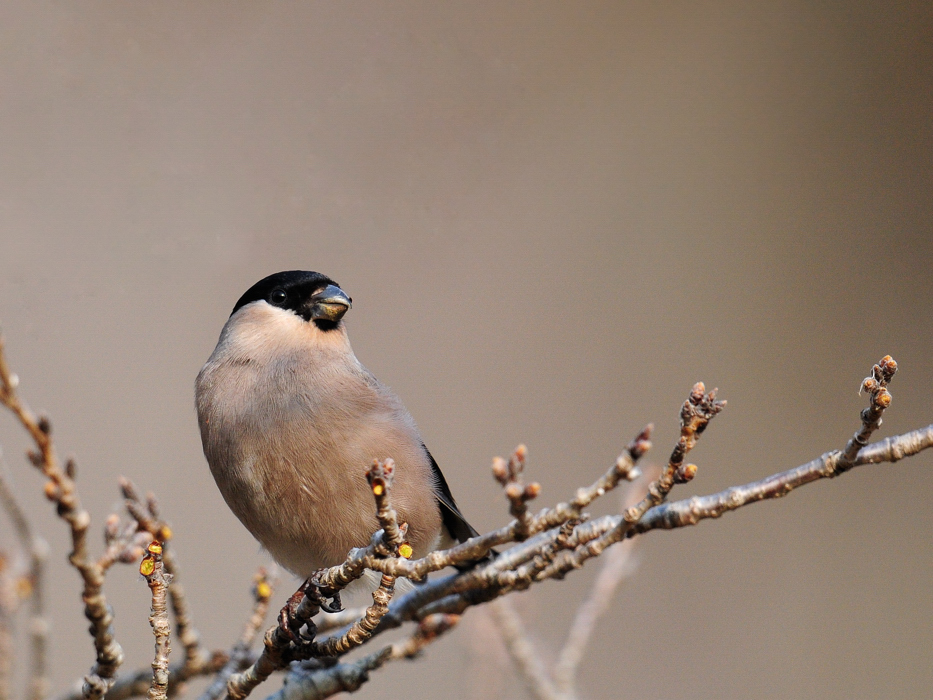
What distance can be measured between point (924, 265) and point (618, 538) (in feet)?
13.6

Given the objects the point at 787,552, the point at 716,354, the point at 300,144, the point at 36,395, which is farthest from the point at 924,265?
the point at 36,395

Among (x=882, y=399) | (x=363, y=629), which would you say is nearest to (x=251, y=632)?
(x=363, y=629)

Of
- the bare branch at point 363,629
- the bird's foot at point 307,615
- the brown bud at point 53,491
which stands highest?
the brown bud at point 53,491

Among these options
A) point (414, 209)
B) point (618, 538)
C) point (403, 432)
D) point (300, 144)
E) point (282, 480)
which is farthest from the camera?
point (414, 209)

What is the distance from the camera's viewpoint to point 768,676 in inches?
182

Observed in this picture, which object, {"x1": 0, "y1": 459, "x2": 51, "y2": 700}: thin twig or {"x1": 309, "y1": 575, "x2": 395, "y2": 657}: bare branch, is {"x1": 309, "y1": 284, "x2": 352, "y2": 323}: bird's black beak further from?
{"x1": 309, "y1": 575, "x2": 395, "y2": 657}: bare branch

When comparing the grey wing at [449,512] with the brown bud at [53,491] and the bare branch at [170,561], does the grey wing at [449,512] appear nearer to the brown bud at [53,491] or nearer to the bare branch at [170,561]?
the bare branch at [170,561]

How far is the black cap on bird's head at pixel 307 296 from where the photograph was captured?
2996mm

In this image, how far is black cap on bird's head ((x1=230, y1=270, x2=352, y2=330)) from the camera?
3.00 metres

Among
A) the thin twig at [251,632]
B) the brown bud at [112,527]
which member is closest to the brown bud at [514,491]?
the brown bud at [112,527]

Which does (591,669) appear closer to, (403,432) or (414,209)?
(403,432)

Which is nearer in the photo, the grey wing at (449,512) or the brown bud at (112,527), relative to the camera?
the brown bud at (112,527)

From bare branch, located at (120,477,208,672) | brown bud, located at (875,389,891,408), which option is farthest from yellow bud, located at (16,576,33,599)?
brown bud, located at (875,389,891,408)

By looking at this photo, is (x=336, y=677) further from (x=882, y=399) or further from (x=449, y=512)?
(x=882, y=399)
